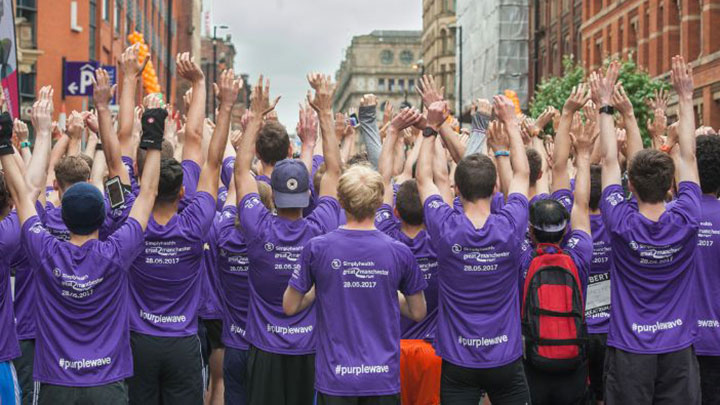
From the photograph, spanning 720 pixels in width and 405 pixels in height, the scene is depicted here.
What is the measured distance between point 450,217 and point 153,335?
6.99 ft

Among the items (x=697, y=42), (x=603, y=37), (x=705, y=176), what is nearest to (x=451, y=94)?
(x=603, y=37)

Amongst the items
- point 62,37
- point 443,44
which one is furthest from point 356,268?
point 443,44

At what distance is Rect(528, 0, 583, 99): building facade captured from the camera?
193ft

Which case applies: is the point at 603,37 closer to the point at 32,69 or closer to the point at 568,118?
the point at 32,69

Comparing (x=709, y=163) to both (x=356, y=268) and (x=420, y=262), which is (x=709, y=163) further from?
(x=356, y=268)

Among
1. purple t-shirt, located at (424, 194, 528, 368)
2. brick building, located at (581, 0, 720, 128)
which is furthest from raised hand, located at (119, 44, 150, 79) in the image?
brick building, located at (581, 0, 720, 128)

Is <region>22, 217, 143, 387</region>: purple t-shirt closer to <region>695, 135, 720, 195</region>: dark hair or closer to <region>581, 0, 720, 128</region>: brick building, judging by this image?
<region>695, 135, 720, 195</region>: dark hair

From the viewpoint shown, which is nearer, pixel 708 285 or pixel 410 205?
pixel 708 285

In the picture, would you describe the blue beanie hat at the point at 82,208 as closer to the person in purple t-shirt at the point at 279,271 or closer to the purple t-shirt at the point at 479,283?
the person in purple t-shirt at the point at 279,271

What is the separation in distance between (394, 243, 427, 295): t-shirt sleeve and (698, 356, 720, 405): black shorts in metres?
2.40

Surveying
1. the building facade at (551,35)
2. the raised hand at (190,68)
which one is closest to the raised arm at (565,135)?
the raised hand at (190,68)

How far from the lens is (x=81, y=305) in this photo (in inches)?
239

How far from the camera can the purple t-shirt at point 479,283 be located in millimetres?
6469

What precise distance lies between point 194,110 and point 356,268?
203 centimetres
